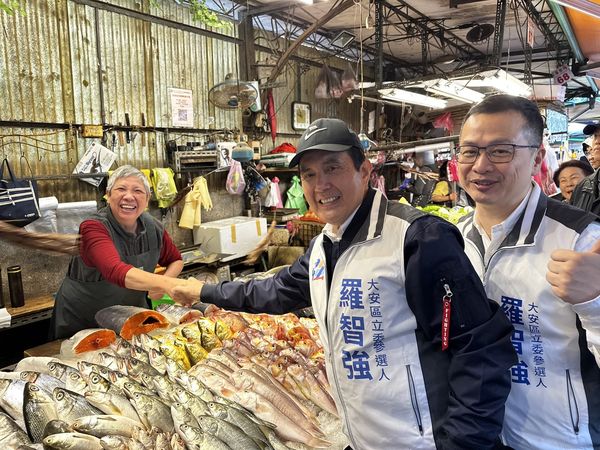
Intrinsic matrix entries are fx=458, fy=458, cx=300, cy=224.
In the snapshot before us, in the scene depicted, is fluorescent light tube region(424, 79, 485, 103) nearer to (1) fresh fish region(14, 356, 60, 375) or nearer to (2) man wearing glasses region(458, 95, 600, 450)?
(2) man wearing glasses region(458, 95, 600, 450)

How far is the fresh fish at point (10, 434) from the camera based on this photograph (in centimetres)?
190

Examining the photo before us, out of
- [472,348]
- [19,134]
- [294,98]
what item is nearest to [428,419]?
[472,348]

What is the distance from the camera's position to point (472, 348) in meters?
1.61

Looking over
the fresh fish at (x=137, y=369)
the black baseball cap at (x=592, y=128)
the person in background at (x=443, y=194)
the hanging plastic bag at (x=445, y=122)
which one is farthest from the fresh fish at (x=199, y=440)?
the hanging plastic bag at (x=445, y=122)

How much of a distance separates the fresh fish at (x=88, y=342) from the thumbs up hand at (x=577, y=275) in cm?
265

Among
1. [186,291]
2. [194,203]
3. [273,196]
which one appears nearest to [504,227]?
[186,291]

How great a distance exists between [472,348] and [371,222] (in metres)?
0.60

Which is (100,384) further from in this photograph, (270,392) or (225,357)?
(270,392)

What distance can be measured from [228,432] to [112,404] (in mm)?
572

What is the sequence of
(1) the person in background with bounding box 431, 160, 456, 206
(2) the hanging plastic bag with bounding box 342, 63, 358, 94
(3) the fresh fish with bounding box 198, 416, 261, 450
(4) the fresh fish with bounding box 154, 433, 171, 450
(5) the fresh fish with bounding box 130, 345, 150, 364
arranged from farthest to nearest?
1. (1) the person in background with bounding box 431, 160, 456, 206
2. (2) the hanging plastic bag with bounding box 342, 63, 358, 94
3. (5) the fresh fish with bounding box 130, 345, 150, 364
4. (3) the fresh fish with bounding box 198, 416, 261, 450
5. (4) the fresh fish with bounding box 154, 433, 171, 450

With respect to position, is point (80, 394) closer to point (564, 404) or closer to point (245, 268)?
point (564, 404)

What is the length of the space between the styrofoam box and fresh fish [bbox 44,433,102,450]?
5769 millimetres

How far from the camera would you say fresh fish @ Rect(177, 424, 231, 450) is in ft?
6.25

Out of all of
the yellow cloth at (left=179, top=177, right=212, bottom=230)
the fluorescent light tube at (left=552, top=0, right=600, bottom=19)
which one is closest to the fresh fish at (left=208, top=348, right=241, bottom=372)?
the fluorescent light tube at (left=552, top=0, right=600, bottom=19)
